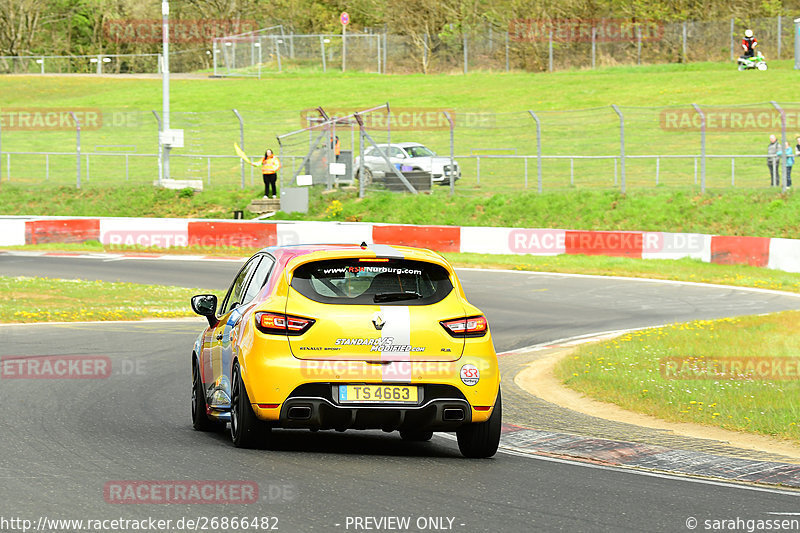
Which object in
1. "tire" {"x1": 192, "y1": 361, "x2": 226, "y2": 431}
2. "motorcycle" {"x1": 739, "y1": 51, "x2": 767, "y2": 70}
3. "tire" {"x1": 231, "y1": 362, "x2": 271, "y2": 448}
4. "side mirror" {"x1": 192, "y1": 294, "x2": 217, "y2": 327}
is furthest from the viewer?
"motorcycle" {"x1": 739, "y1": 51, "x2": 767, "y2": 70}

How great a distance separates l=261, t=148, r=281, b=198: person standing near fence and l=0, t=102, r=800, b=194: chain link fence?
63 centimetres

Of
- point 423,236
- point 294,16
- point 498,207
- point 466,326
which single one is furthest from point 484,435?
point 294,16

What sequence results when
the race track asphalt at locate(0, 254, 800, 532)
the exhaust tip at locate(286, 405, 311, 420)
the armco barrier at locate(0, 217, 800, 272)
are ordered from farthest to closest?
the armco barrier at locate(0, 217, 800, 272)
the exhaust tip at locate(286, 405, 311, 420)
the race track asphalt at locate(0, 254, 800, 532)

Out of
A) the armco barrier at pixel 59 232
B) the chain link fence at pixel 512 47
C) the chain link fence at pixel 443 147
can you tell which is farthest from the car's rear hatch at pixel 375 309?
the chain link fence at pixel 512 47

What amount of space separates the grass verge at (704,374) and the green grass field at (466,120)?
20982 mm

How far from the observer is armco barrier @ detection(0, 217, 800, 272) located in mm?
28641

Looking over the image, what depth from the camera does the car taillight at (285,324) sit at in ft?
27.2

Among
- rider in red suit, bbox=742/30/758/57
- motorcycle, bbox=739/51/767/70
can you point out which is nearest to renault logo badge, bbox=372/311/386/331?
rider in red suit, bbox=742/30/758/57

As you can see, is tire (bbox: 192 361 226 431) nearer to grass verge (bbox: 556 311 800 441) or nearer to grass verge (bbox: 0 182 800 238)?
grass verge (bbox: 556 311 800 441)

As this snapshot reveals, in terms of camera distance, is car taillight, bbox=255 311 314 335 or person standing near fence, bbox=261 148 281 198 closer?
car taillight, bbox=255 311 314 335

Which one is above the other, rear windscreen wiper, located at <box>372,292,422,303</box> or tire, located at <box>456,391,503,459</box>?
rear windscreen wiper, located at <box>372,292,422,303</box>

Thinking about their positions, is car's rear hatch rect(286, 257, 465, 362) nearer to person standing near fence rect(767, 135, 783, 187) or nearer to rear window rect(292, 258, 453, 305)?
rear window rect(292, 258, 453, 305)

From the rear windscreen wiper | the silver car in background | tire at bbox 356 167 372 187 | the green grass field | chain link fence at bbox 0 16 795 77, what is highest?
chain link fence at bbox 0 16 795 77

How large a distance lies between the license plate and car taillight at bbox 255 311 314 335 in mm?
471
